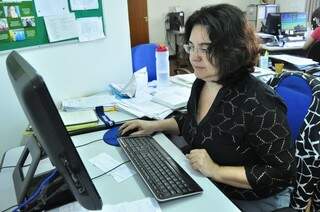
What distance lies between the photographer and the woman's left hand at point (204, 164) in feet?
3.53

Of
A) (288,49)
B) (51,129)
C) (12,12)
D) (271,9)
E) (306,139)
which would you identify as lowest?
(288,49)

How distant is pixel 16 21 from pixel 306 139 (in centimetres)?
152

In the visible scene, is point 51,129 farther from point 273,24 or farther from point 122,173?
Result: point 273,24

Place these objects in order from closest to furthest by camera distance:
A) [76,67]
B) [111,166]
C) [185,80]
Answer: [111,166] < [76,67] < [185,80]

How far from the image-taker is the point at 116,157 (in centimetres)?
126

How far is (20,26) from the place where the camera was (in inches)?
64.5

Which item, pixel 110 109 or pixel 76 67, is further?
pixel 76 67

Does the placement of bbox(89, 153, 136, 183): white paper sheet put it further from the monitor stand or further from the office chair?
the office chair

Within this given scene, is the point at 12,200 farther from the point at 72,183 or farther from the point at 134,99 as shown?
the point at 134,99

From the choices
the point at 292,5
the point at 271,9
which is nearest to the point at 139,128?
the point at 271,9

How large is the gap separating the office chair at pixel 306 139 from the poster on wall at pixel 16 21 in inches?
55.1

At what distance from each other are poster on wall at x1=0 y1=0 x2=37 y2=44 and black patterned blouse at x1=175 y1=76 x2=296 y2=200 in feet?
3.64

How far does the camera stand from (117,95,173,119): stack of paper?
164 centimetres

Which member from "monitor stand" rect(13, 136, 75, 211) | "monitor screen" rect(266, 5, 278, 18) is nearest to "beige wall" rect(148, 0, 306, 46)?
"monitor screen" rect(266, 5, 278, 18)
